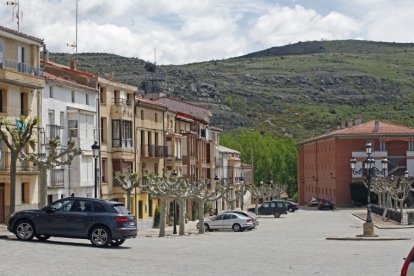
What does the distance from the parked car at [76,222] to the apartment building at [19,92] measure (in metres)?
16.3

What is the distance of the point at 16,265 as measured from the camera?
22281 millimetres

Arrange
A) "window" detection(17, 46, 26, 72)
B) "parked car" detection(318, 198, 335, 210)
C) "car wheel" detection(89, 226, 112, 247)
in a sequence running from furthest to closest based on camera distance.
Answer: "parked car" detection(318, 198, 335, 210)
"window" detection(17, 46, 26, 72)
"car wheel" detection(89, 226, 112, 247)

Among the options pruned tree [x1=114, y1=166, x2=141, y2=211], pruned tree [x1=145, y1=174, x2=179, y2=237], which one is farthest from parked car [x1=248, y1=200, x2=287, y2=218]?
pruned tree [x1=145, y1=174, x2=179, y2=237]

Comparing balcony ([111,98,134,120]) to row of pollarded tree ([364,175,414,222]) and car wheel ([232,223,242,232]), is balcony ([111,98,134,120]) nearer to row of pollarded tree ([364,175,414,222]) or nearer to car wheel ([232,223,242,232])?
car wheel ([232,223,242,232])

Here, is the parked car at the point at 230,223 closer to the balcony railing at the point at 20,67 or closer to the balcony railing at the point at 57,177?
the balcony railing at the point at 57,177

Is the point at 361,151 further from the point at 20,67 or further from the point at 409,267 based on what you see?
the point at 409,267

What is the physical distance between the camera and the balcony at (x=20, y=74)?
4572 centimetres

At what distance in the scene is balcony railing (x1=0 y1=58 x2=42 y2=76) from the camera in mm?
46062

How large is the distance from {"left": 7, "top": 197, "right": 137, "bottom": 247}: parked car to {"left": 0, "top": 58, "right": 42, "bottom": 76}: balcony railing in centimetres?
1750

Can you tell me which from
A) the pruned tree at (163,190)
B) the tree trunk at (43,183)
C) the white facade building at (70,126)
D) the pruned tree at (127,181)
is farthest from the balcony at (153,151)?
the tree trunk at (43,183)

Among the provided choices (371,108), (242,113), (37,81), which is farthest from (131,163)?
(371,108)

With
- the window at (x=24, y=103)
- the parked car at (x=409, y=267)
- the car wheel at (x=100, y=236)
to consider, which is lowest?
the car wheel at (x=100, y=236)

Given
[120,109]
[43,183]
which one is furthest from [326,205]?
[43,183]

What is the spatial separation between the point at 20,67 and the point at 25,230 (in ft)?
63.2
